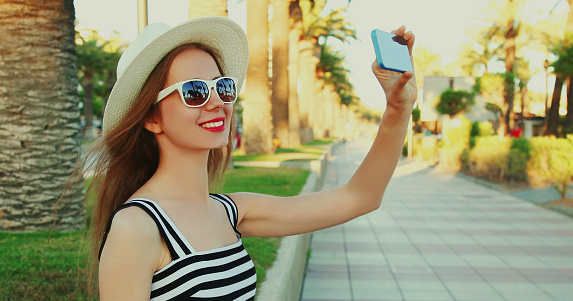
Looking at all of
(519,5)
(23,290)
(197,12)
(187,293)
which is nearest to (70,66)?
(23,290)

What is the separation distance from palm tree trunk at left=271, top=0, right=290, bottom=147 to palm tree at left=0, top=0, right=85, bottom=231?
17.8 metres

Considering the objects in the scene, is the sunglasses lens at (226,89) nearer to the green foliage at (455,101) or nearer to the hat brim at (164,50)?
the hat brim at (164,50)

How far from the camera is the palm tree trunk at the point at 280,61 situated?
22.8m

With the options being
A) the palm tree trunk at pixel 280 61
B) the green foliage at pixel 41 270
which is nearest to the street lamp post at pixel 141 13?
the green foliage at pixel 41 270

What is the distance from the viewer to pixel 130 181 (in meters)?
1.88

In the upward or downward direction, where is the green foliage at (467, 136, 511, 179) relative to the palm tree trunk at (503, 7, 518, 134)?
downward

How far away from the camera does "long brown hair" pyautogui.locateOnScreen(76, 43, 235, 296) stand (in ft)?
5.72

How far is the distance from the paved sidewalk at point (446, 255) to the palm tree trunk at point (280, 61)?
449 inches

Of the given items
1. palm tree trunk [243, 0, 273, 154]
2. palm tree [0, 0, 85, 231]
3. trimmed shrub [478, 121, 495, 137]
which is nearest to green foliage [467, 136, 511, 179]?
trimmed shrub [478, 121, 495, 137]

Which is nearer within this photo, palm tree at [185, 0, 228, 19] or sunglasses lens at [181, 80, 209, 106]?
sunglasses lens at [181, 80, 209, 106]

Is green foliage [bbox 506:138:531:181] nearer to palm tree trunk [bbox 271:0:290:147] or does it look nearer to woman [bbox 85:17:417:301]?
palm tree trunk [bbox 271:0:290:147]

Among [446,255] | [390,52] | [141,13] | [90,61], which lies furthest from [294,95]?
[390,52]

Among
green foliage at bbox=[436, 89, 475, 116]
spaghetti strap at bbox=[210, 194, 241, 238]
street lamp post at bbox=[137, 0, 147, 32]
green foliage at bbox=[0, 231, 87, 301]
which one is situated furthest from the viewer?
green foliage at bbox=[436, 89, 475, 116]

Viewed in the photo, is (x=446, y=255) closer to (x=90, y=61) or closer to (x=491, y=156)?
(x=491, y=156)
